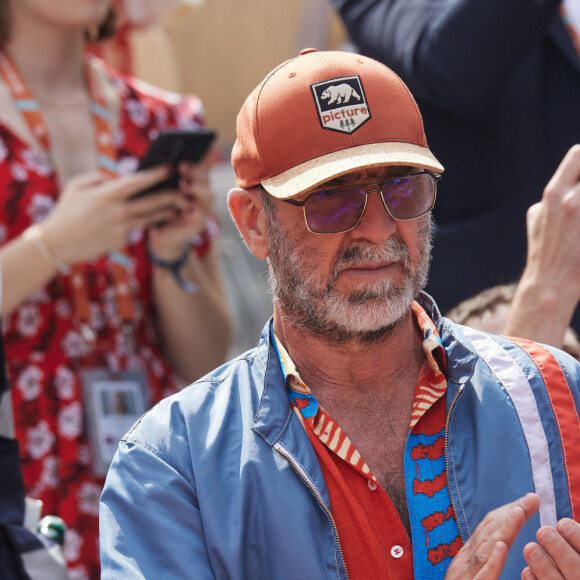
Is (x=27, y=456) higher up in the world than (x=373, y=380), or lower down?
lower down

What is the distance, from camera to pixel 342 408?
1926mm

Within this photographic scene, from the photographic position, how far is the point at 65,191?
276 cm

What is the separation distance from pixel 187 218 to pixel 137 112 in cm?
45

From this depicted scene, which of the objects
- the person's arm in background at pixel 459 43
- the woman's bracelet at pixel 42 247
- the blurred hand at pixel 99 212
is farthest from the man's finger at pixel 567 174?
the woman's bracelet at pixel 42 247

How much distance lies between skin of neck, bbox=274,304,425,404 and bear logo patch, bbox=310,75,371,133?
40 centimetres

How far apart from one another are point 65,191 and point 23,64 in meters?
0.51

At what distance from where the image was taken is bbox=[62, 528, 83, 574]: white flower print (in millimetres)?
2648

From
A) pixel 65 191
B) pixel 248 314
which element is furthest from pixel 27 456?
pixel 248 314

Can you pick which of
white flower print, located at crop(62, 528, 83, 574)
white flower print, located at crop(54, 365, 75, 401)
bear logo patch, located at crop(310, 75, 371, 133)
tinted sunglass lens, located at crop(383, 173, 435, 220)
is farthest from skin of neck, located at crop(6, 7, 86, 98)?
tinted sunglass lens, located at crop(383, 173, 435, 220)

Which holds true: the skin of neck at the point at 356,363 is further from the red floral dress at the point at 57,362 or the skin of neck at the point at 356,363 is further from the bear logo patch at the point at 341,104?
the red floral dress at the point at 57,362

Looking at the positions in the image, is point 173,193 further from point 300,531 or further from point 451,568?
point 451,568

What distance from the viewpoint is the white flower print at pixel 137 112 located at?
3.12 meters

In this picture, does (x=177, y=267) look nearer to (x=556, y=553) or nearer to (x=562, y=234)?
(x=562, y=234)

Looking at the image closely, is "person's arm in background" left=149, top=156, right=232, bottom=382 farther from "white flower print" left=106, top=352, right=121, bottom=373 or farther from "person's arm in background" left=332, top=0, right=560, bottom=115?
"person's arm in background" left=332, top=0, right=560, bottom=115
